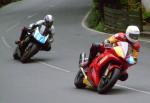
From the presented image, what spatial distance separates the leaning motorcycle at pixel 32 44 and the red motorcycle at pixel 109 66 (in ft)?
26.3

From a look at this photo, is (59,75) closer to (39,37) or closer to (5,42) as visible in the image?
(39,37)

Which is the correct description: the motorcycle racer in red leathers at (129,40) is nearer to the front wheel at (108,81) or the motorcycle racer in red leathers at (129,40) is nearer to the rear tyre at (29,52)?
the front wheel at (108,81)

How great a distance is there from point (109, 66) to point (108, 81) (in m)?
0.37

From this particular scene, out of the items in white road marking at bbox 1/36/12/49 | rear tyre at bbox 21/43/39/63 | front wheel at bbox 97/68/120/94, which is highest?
front wheel at bbox 97/68/120/94

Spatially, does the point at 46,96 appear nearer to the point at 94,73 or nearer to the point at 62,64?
the point at 94,73

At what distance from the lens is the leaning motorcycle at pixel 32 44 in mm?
23531

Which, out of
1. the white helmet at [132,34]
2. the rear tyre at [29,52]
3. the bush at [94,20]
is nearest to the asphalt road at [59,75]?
the rear tyre at [29,52]

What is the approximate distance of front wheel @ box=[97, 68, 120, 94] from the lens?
1492 cm

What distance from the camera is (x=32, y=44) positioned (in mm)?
23781

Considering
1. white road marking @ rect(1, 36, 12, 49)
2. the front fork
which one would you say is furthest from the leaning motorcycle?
the front fork

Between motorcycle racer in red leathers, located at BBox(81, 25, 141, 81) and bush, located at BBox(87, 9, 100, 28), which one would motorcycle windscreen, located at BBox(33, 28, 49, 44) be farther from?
bush, located at BBox(87, 9, 100, 28)

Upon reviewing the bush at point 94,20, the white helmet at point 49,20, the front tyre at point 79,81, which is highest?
the front tyre at point 79,81

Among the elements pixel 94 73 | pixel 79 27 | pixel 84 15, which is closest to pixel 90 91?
pixel 94 73

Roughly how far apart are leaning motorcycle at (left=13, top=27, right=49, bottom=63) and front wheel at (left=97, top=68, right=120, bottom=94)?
28.4 ft
